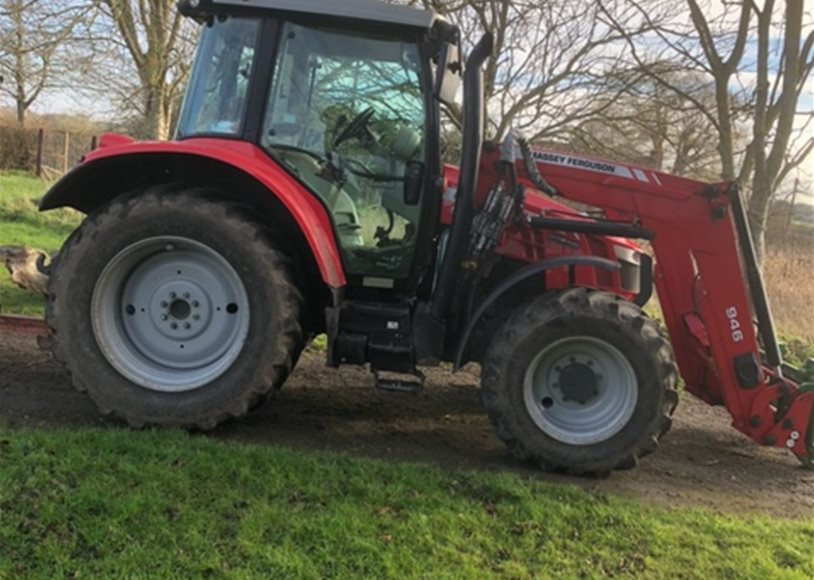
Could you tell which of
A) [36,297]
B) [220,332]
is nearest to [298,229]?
[220,332]

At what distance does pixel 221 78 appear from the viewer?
4.21 meters

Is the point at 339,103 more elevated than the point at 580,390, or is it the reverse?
the point at 339,103

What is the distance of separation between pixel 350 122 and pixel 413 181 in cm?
50

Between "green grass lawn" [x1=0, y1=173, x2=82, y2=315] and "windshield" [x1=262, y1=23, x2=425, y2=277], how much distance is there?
12.1 ft

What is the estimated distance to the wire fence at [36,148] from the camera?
22.9 metres

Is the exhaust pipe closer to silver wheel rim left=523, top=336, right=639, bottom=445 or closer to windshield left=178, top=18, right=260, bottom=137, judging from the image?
silver wheel rim left=523, top=336, right=639, bottom=445

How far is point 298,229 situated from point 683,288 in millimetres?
2377

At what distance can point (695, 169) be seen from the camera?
38.3 feet

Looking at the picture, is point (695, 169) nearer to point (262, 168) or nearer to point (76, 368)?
point (262, 168)

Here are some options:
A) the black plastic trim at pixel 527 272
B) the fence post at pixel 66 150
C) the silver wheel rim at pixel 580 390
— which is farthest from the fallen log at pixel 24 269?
the fence post at pixel 66 150

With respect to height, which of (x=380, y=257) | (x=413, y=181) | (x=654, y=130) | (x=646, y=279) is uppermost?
(x=654, y=130)

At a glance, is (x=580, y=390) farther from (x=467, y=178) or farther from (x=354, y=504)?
(x=354, y=504)

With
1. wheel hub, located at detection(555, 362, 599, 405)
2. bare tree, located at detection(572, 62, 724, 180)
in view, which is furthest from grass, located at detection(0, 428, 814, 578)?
bare tree, located at detection(572, 62, 724, 180)

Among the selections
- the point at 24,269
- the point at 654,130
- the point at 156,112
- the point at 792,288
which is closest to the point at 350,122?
the point at 24,269
